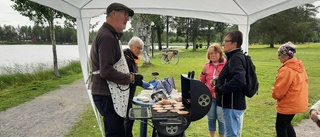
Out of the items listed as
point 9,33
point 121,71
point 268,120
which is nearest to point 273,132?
point 268,120

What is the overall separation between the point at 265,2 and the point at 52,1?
8.51ft

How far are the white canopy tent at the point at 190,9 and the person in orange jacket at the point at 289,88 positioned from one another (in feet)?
2.48

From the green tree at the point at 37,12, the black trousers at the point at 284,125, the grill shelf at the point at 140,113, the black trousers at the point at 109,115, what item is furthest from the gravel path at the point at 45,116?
the green tree at the point at 37,12

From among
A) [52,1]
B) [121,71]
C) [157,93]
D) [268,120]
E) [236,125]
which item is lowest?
[268,120]

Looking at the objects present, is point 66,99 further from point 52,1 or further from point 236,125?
point 236,125

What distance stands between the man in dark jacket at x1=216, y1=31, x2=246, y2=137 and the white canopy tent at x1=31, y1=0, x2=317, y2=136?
1.00 m

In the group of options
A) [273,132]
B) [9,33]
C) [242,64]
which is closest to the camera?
[242,64]

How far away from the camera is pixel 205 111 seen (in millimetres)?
1805

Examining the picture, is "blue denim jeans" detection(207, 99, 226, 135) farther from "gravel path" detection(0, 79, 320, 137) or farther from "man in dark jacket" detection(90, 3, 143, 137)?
"gravel path" detection(0, 79, 320, 137)

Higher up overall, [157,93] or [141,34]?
[141,34]

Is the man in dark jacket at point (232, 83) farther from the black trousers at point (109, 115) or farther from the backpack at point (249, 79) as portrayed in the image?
the black trousers at point (109, 115)

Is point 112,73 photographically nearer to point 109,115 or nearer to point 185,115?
point 109,115

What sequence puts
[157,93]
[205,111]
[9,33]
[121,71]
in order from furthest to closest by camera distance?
1. [9,33]
2. [157,93]
3. [121,71]
4. [205,111]

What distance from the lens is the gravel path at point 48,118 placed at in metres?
3.81
